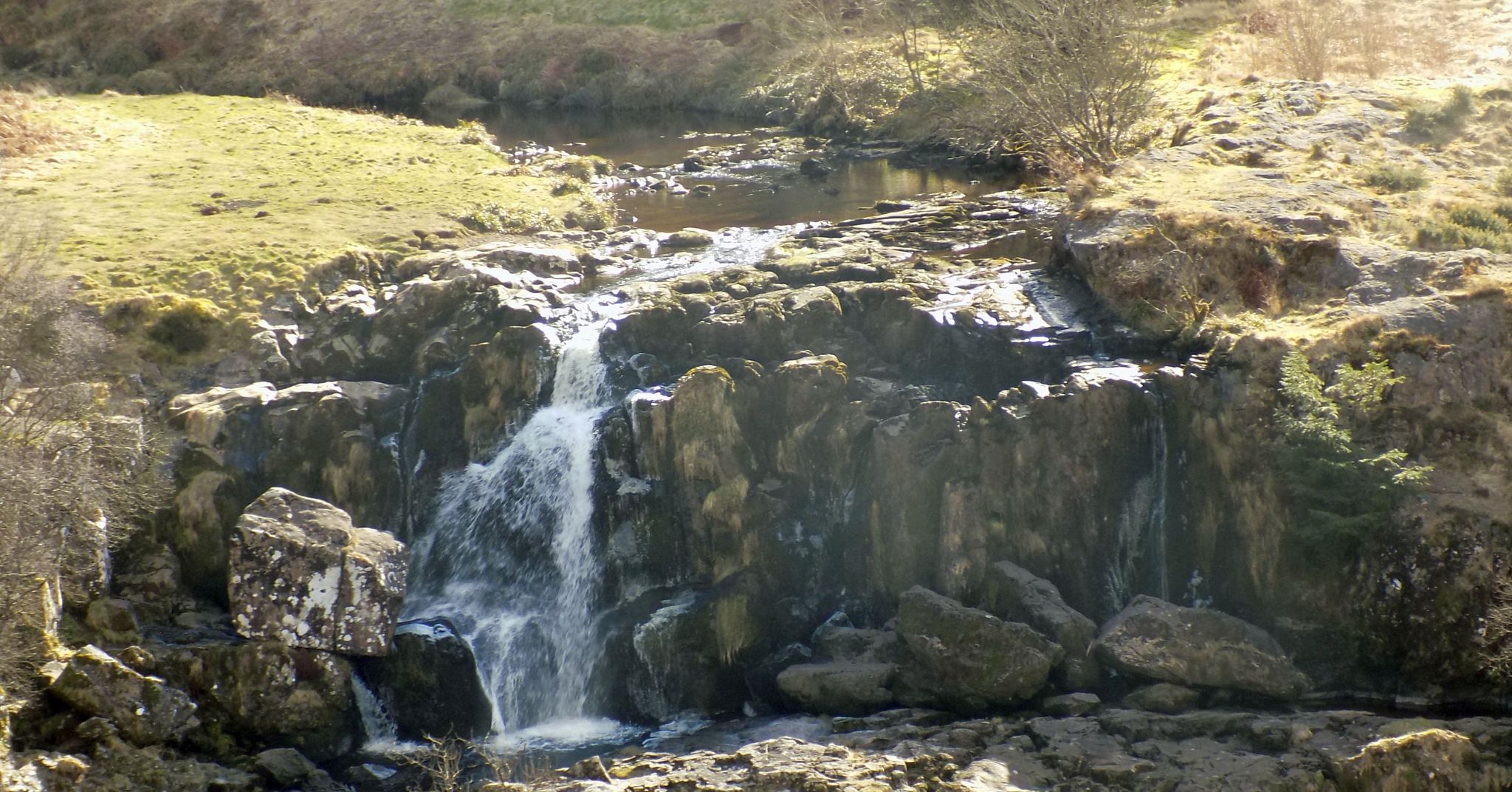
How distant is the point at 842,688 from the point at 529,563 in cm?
572

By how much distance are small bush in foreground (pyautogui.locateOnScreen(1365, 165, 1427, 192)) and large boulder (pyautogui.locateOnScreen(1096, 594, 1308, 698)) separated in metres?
12.2

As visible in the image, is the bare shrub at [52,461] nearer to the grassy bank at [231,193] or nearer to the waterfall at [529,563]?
the grassy bank at [231,193]

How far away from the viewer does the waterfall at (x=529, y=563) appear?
19.0 meters

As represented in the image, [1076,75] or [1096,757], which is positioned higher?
[1076,75]

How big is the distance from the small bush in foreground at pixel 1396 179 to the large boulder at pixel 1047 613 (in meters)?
12.5

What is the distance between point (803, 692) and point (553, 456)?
19.5 ft

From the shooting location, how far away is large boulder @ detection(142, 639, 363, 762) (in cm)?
1745

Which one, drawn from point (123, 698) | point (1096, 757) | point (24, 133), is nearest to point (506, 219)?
point (24, 133)

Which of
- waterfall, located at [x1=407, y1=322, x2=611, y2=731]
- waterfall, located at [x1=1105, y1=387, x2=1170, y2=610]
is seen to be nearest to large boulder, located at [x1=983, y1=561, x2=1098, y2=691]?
waterfall, located at [x1=1105, y1=387, x2=1170, y2=610]

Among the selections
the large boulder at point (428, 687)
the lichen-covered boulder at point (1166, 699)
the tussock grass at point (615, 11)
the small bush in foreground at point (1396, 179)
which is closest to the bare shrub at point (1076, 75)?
the small bush in foreground at point (1396, 179)

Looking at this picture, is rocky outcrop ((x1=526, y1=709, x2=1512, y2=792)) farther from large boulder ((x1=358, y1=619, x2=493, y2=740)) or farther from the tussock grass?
the tussock grass

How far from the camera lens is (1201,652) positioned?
1659 centimetres

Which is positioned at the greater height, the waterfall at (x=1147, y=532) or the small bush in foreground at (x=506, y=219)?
the small bush in foreground at (x=506, y=219)

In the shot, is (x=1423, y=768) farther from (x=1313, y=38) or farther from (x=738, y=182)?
(x=1313, y=38)
